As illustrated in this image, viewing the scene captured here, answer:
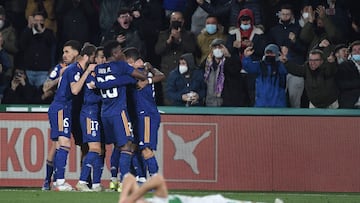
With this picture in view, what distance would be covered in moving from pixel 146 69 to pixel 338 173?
3.95 m

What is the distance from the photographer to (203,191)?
2209cm

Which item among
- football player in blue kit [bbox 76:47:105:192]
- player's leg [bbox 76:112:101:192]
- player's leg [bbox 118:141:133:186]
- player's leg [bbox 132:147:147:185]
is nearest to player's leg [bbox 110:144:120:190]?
player's leg [bbox 132:147:147:185]

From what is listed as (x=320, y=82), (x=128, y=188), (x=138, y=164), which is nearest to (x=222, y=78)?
(x=320, y=82)

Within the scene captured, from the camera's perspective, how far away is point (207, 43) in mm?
24031

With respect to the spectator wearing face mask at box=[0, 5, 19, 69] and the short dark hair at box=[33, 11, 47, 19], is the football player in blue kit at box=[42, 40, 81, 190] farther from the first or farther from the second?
the spectator wearing face mask at box=[0, 5, 19, 69]

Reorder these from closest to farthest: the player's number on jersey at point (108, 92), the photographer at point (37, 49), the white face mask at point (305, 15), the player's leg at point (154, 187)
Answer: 1. the player's leg at point (154, 187)
2. the player's number on jersey at point (108, 92)
3. the white face mask at point (305, 15)
4. the photographer at point (37, 49)

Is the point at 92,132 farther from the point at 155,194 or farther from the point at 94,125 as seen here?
the point at 155,194

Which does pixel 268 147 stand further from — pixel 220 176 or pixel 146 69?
pixel 146 69

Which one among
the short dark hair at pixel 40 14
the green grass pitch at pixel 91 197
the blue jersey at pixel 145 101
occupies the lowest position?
the green grass pitch at pixel 91 197

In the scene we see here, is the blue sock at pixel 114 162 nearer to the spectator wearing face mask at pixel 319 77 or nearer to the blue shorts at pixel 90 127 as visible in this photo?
the blue shorts at pixel 90 127

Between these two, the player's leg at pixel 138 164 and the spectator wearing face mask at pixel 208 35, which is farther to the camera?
the spectator wearing face mask at pixel 208 35

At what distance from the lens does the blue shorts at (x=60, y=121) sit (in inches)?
813

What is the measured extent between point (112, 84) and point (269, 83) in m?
3.84

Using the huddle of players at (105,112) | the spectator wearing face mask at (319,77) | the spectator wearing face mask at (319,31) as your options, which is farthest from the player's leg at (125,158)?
the spectator wearing face mask at (319,31)
